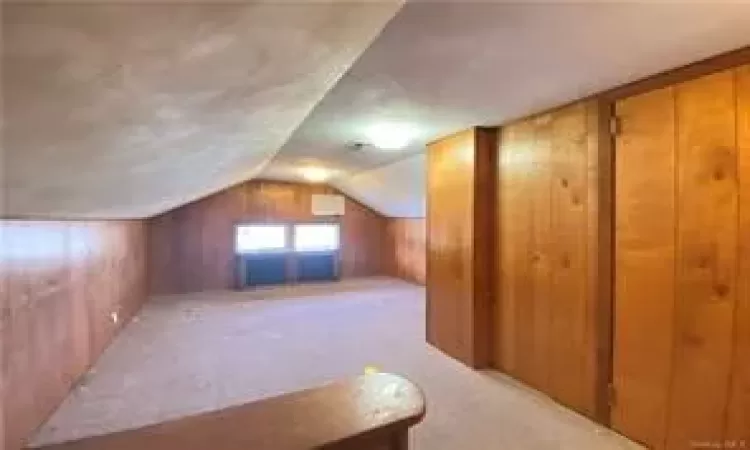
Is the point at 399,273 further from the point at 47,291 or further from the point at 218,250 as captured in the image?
the point at 47,291

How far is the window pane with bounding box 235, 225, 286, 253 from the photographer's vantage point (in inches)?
261

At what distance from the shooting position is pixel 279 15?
0.92 meters

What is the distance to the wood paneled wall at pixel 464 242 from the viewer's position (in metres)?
3.10

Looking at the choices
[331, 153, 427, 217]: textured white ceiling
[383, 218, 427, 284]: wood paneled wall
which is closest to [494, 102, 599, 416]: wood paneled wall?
[331, 153, 427, 217]: textured white ceiling

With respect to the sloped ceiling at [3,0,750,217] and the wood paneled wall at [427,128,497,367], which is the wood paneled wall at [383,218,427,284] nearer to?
the wood paneled wall at [427,128,497,367]

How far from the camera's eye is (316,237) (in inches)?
281

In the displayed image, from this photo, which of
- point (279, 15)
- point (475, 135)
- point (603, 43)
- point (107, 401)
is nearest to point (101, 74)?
point (279, 15)

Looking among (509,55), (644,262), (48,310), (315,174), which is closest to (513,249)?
(644,262)

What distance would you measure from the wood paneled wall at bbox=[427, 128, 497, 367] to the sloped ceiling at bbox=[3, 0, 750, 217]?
42 centimetres

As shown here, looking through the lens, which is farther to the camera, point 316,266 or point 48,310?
point 316,266

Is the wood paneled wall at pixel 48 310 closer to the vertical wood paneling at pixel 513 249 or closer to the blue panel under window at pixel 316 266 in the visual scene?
the vertical wood paneling at pixel 513 249

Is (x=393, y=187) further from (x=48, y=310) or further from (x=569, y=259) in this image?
(x=48, y=310)

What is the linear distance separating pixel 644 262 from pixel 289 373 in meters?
2.19

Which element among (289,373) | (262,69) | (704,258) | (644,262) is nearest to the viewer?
(262,69)
